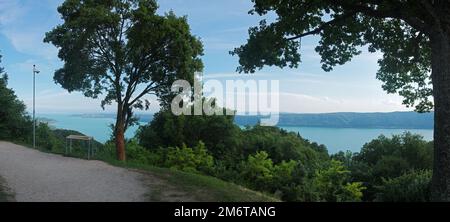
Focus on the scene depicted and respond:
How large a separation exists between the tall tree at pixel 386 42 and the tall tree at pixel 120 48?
830cm

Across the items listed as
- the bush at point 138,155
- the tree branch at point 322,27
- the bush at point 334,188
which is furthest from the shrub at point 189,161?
the tree branch at point 322,27

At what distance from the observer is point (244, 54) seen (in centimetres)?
1245

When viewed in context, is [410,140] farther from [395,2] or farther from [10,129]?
[10,129]

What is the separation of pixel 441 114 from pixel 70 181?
946cm

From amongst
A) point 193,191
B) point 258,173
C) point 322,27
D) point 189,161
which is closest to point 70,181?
point 193,191

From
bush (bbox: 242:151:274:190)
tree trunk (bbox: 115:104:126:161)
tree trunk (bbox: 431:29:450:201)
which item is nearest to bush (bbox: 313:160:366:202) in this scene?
bush (bbox: 242:151:274:190)

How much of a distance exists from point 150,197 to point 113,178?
8.76 feet

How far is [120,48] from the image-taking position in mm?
20172

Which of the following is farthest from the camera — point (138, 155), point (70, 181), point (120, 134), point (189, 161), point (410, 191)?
→ point (138, 155)

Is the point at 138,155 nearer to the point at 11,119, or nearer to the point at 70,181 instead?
the point at 11,119

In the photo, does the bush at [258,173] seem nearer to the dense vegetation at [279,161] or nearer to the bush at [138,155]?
the dense vegetation at [279,161]

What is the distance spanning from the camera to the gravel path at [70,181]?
28.6 ft
